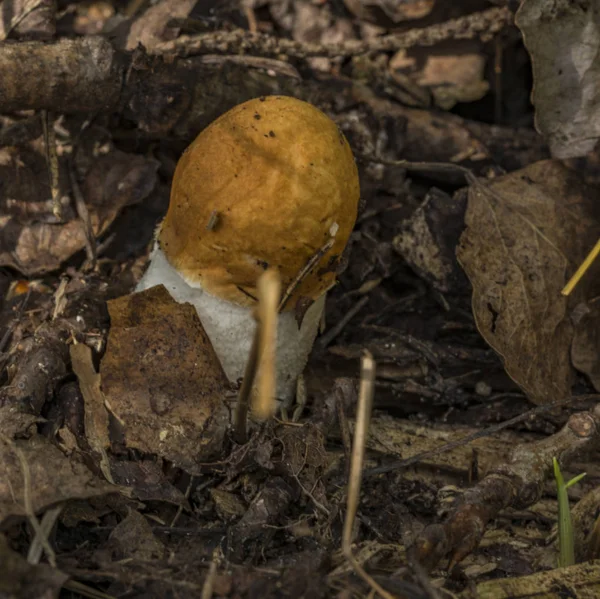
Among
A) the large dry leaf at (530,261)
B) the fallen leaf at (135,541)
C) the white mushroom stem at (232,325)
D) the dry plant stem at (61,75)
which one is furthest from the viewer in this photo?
the large dry leaf at (530,261)

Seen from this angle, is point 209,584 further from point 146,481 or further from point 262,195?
point 262,195

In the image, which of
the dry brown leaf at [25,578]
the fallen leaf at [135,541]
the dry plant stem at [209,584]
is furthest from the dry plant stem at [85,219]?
the dry plant stem at [209,584]

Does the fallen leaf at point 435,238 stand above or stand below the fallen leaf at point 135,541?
above

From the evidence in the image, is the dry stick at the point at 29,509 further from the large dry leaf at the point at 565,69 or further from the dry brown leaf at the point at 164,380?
the large dry leaf at the point at 565,69

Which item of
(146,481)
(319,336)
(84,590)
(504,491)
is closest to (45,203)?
(319,336)

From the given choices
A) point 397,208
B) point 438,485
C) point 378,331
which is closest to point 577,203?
point 397,208

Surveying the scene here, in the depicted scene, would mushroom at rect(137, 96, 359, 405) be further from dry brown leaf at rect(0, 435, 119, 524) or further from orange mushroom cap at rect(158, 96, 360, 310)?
dry brown leaf at rect(0, 435, 119, 524)

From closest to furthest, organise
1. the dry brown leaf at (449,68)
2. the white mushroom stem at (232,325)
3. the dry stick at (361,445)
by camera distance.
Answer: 1. the dry stick at (361,445)
2. the white mushroom stem at (232,325)
3. the dry brown leaf at (449,68)
